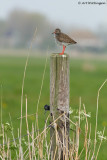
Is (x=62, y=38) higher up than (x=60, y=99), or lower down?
higher up

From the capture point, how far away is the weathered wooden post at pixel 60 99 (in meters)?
4.36

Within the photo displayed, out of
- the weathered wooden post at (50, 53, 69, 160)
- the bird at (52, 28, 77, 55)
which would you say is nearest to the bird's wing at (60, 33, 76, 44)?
the bird at (52, 28, 77, 55)

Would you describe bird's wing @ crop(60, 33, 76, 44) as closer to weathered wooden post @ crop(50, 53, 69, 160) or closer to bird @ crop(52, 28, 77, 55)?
bird @ crop(52, 28, 77, 55)

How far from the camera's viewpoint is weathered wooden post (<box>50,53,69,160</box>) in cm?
436

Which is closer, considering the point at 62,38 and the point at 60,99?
the point at 60,99

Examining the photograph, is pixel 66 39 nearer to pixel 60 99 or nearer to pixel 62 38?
pixel 62 38

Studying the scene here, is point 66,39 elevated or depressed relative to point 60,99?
elevated

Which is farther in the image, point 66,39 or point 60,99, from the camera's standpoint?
point 66,39

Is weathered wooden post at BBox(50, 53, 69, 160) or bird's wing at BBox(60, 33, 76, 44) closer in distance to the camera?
weathered wooden post at BBox(50, 53, 69, 160)

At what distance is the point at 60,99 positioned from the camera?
4414 millimetres

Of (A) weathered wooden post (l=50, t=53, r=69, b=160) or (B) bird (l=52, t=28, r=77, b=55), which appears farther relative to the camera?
(B) bird (l=52, t=28, r=77, b=55)

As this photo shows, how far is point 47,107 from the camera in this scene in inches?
184

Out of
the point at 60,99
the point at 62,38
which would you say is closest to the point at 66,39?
the point at 62,38

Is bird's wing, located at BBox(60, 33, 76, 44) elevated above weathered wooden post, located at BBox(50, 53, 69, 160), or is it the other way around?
bird's wing, located at BBox(60, 33, 76, 44)
